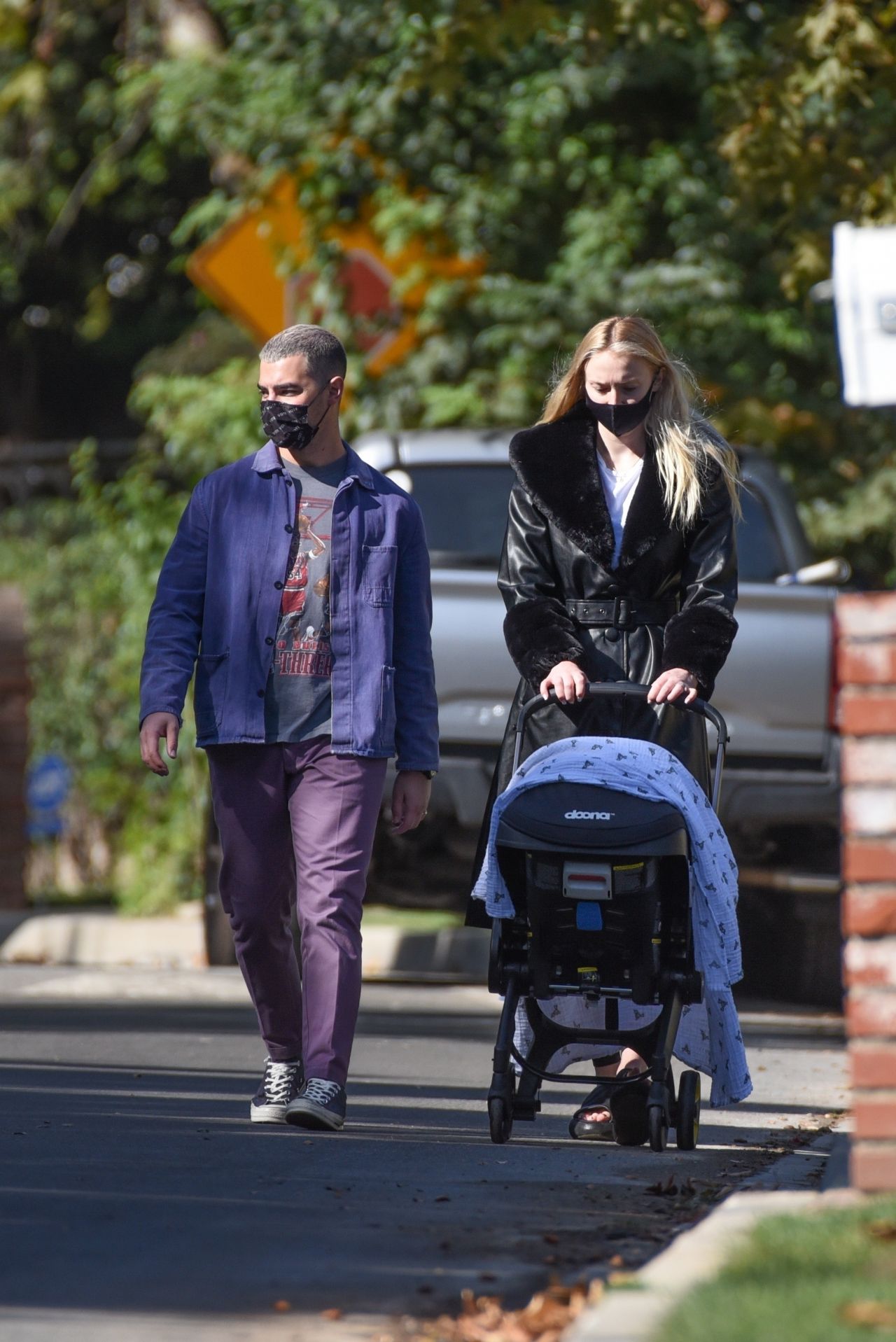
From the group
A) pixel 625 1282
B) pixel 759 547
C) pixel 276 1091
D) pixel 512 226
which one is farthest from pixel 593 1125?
pixel 512 226

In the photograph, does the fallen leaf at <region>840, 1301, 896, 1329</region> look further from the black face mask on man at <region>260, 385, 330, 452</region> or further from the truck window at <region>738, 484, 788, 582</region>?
the truck window at <region>738, 484, 788, 582</region>

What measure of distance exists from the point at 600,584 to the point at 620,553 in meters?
0.09

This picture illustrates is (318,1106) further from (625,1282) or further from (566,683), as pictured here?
(625,1282)

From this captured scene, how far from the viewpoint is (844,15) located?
32.0 ft

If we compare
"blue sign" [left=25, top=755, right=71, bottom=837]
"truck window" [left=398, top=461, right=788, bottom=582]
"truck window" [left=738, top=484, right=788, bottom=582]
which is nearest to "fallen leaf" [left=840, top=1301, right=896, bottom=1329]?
"truck window" [left=398, top=461, right=788, bottom=582]

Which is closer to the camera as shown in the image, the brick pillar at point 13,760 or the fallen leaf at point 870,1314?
the fallen leaf at point 870,1314

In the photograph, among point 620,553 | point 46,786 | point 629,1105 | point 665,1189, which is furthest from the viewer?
point 46,786

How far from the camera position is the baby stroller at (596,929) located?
203 inches

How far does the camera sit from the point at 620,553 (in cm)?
562

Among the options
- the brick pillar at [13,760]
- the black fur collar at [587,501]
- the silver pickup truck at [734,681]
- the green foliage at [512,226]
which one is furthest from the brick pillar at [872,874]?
the brick pillar at [13,760]

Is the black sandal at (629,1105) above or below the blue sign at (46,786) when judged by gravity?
above

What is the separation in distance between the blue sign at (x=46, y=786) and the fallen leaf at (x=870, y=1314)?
43.0ft

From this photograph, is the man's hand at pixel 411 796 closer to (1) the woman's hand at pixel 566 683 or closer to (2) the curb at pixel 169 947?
(1) the woman's hand at pixel 566 683

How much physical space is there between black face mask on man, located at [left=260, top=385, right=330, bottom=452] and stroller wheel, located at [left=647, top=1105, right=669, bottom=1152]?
5.86ft
